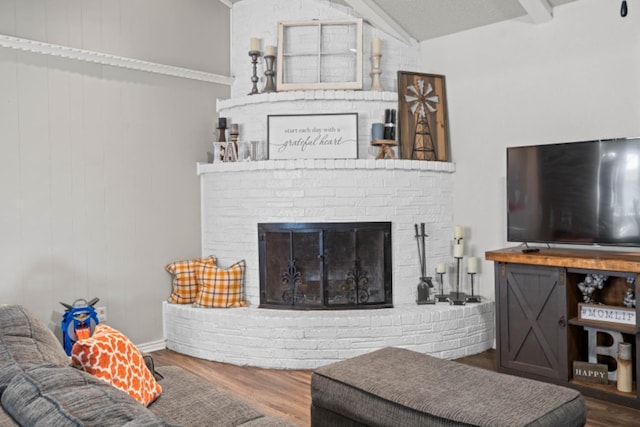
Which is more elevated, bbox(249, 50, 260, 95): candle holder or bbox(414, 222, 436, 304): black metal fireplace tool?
bbox(249, 50, 260, 95): candle holder

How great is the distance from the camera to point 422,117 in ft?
14.3

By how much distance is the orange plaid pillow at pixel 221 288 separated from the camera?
13.6ft

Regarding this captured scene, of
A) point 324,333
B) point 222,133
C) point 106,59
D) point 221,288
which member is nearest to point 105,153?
point 106,59

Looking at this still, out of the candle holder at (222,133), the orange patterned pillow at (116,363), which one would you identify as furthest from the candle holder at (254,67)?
the orange patterned pillow at (116,363)

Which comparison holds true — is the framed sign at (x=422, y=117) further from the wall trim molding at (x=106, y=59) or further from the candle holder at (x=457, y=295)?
the wall trim molding at (x=106, y=59)

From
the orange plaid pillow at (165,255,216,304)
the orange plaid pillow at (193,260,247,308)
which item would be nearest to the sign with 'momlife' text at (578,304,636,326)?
the orange plaid pillow at (193,260,247,308)

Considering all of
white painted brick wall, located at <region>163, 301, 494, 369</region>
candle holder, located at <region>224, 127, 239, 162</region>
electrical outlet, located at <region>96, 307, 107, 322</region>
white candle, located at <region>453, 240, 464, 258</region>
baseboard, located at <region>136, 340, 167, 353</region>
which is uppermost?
candle holder, located at <region>224, 127, 239, 162</region>

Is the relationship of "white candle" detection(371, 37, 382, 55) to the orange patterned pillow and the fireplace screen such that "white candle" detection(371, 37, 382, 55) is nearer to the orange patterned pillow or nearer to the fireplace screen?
the fireplace screen

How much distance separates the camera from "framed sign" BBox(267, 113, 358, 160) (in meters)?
4.21

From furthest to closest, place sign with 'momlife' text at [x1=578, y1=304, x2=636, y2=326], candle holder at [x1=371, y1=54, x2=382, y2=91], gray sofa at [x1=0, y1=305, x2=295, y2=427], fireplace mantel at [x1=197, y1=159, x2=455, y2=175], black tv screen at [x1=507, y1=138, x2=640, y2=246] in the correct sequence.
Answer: candle holder at [x1=371, y1=54, x2=382, y2=91] → fireplace mantel at [x1=197, y1=159, x2=455, y2=175] → black tv screen at [x1=507, y1=138, x2=640, y2=246] → sign with 'momlife' text at [x1=578, y1=304, x2=636, y2=326] → gray sofa at [x1=0, y1=305, x2=295, y2=427]

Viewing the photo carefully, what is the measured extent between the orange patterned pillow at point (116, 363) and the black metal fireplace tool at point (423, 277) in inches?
97.8

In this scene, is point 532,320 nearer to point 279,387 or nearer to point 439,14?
point 279,387

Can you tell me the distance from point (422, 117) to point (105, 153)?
243 cm

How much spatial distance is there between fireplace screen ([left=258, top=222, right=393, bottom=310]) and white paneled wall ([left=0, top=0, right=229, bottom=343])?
0.90 metres
